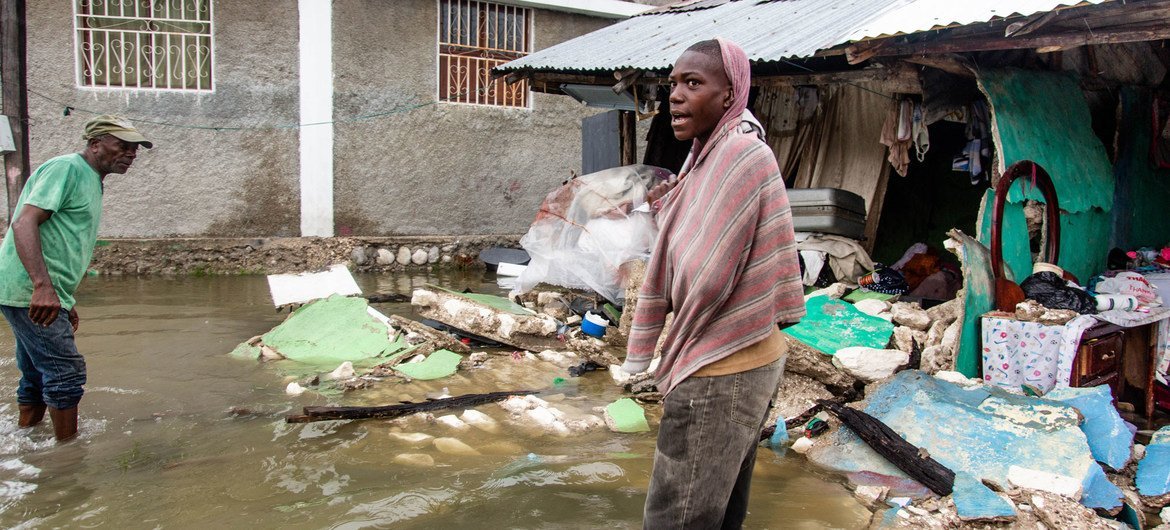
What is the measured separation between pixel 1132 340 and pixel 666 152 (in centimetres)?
522

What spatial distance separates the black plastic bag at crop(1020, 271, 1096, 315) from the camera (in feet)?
15.0

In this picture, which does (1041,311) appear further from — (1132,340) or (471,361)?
(471,361)

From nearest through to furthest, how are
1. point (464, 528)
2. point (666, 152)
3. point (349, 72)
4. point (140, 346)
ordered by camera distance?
point (464, 528), point (140, 346), point (666, 152), point (349, 72)

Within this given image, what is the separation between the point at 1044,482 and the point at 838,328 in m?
1.99

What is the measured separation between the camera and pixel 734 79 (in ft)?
6.66

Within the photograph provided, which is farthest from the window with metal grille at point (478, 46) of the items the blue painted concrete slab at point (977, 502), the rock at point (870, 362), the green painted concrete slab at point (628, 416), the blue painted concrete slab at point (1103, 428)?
the blue painted concrete slab at point (977, 502)

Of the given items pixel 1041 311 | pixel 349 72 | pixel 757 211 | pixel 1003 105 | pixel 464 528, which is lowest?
pixel 464 528

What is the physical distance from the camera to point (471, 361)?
6.01m

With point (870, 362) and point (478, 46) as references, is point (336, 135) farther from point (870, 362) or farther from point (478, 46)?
point (870, 362)

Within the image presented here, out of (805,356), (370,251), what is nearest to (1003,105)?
(805,356)

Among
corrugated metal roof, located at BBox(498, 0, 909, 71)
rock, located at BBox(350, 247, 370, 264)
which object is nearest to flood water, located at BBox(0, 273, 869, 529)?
corrugated metal roof, located at BBox(498, 0, 909, 71)

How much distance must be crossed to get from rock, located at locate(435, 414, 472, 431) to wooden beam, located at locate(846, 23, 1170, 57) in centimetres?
325

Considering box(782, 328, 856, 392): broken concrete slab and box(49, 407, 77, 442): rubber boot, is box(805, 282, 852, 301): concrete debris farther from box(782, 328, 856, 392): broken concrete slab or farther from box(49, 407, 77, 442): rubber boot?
box(49, 407, 77, 442): rubber boot

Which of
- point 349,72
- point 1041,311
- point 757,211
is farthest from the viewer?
point 349,72
